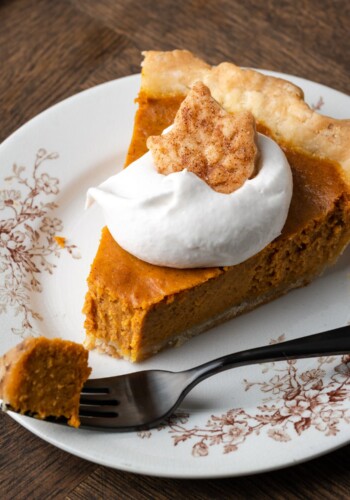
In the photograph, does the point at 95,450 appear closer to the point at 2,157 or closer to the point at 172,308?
the point at 172,308

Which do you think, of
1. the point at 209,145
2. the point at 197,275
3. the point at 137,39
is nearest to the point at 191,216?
the point at 197,275

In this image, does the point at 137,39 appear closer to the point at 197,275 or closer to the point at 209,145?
the point at 209,145

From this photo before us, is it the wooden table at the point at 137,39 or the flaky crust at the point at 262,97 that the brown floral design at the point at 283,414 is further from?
the wooden table at the point at 137,39

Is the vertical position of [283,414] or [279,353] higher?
[279,353]

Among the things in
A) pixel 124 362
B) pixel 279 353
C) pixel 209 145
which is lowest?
pixel 124 362

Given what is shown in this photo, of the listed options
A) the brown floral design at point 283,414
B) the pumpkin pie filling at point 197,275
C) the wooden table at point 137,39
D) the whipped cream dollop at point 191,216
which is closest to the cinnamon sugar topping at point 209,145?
the whipped cream dollop at point 191,216

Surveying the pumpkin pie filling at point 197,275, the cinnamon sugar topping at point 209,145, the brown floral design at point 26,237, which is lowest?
the brown floral design at point 26,237

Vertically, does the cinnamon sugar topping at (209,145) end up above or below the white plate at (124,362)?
above

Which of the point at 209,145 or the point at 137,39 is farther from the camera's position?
the point at 137,39
